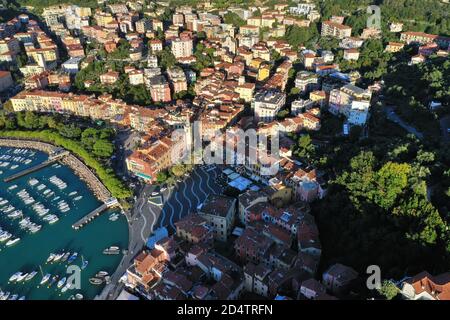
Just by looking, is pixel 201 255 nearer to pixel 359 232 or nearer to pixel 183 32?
pixel 359 232

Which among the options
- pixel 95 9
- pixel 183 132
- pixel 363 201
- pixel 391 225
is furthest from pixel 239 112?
pixel 95 9

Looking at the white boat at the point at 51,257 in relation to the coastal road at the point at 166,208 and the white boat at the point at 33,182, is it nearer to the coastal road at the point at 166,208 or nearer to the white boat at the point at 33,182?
the coastal road at the point at 166,208

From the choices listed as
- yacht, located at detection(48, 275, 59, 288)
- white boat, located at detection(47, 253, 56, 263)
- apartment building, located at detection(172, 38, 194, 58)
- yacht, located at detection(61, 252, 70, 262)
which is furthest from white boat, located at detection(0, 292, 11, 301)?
apartment building, located at detection(172, 38, 194, 58)

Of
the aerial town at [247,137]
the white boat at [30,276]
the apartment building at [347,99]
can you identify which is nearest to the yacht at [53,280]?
the aerial town at [247,137]

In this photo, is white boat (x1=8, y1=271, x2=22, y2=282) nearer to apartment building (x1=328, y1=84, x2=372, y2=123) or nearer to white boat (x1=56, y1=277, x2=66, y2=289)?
white boat (x1=56, y1=277, x2=66, y2=289)

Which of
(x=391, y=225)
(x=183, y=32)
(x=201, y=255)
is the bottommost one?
(x=201, y=255)
